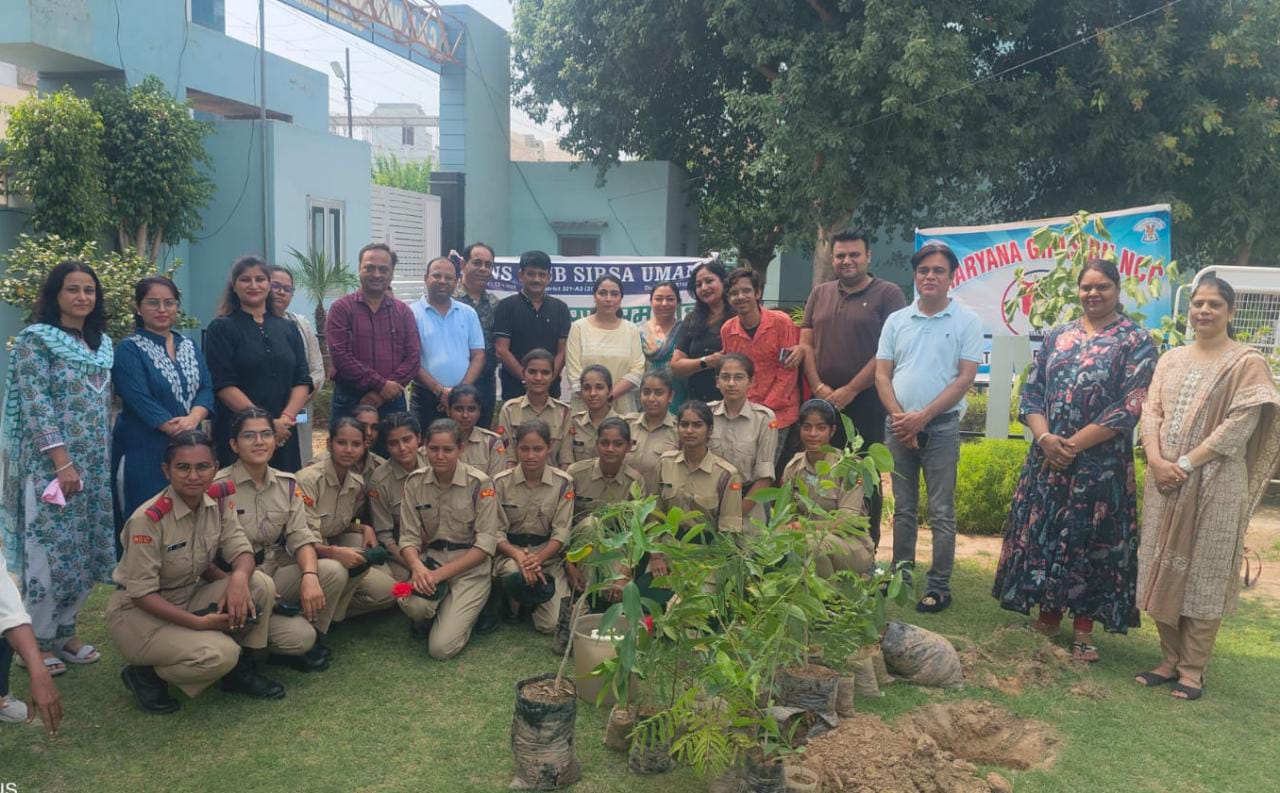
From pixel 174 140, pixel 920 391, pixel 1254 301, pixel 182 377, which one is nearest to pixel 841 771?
pixel 920 391

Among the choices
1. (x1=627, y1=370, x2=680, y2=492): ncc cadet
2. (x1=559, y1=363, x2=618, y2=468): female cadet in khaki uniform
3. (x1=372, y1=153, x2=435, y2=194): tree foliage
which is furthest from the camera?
(x1=372, y1=153, x2=435, y2=194): tree foliage

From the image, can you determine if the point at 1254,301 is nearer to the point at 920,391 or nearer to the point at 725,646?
the point at 920,391

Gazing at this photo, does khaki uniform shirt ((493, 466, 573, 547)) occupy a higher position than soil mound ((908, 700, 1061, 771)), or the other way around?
khaki uniform shirt ((493, 466, 573, 547))

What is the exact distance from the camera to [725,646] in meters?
2.85

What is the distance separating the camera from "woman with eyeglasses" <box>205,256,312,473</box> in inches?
180

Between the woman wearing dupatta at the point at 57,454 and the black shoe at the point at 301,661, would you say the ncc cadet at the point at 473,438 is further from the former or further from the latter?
the woman wearing dupatta at the point at 57,454

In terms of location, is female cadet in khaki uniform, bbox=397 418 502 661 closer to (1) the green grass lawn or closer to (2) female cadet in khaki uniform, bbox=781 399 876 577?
(1) the green grass lawn

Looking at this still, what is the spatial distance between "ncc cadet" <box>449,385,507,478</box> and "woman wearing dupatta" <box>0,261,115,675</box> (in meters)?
1.66

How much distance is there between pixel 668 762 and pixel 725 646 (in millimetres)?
600

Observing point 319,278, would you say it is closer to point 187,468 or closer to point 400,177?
point 187,468

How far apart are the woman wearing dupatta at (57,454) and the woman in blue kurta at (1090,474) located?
419 cm

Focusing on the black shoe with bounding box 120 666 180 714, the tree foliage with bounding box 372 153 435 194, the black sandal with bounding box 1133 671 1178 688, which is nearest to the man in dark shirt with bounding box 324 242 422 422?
the black shoe with bounding box 120 666 180 714

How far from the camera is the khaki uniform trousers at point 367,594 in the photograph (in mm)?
4348

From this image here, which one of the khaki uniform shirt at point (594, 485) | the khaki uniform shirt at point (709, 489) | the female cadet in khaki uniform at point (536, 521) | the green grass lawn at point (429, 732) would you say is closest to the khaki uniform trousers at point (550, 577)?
the female cadet in khaki uniform at point (536, 521)
